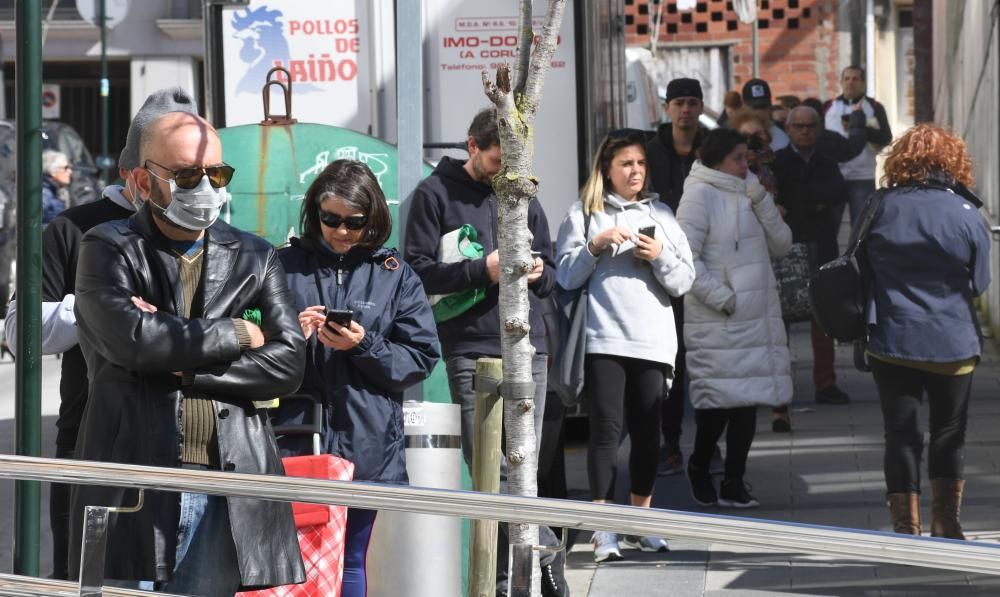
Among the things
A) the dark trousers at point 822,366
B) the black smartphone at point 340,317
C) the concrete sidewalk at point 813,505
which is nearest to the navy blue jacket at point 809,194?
the dark trousers at point 822,366

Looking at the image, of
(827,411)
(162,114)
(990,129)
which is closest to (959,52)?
(990,129)

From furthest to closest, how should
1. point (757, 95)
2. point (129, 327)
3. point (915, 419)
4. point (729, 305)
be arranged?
1. point (757, 95)
2. point (729, 305)
3. point (915, 419)
4. point (129, 327)

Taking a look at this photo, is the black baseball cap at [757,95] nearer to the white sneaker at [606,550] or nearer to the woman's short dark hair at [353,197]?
the white sneaker at [606,550]

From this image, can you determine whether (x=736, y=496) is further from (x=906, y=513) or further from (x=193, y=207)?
(x=193, y=207)

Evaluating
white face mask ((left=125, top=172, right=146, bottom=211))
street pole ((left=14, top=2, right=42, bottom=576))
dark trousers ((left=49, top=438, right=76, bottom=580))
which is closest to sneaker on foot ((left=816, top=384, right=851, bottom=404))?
dark trousers ((left=49, top=438, right=76, bottom=580))

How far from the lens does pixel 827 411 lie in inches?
389

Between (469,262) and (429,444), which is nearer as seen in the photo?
(429,444)

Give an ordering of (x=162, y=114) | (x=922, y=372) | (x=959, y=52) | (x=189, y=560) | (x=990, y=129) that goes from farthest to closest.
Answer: (x=959, y=52) < (x=990, y=129) < (x=922, y=372) < (x=162, y=114) < (x=189, y=560)

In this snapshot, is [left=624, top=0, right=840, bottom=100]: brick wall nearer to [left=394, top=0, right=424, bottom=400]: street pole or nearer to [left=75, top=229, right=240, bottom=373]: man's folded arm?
[left=394, top=0, right=424, bottom=400]: street pole

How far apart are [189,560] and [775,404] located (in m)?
4.14

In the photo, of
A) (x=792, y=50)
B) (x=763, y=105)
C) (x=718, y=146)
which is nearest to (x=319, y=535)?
(x=718, y=146)

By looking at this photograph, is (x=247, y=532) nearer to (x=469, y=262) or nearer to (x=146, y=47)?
(x=469, y=262)

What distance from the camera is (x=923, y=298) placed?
610 centimetres

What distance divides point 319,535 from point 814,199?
20.8ft
